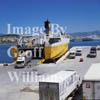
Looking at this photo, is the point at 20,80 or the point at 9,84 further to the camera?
the point at 20,80

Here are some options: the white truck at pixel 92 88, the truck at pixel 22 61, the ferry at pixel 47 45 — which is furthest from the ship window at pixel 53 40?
the white truck at pixel 92 88

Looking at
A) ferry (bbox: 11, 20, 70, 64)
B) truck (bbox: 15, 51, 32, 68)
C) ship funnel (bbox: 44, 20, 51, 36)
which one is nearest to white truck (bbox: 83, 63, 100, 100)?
truck (bbox: 15, 51, 32, 68)

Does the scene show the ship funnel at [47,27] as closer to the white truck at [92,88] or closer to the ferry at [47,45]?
the ferry at [47,45]

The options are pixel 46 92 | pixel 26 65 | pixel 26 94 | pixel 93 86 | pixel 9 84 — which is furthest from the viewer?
pixel 26 65

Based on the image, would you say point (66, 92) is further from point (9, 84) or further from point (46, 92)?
point (9, 84)

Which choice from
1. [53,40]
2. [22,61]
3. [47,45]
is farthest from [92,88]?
[53,40]

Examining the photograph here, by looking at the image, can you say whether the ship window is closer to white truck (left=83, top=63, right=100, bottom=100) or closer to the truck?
the truck

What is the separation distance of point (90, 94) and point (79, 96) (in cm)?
468

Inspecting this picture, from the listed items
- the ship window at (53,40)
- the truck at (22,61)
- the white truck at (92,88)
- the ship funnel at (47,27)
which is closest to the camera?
the white truck at (92,88)

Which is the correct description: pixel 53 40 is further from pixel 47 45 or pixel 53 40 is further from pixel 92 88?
pixel 92 88

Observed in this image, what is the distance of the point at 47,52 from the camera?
3438 cm

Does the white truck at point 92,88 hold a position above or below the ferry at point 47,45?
below

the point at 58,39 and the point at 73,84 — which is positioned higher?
the point at 58,39

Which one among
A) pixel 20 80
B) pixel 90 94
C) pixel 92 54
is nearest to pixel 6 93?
pixel 20 80
